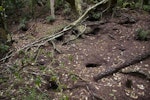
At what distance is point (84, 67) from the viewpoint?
22.0ft

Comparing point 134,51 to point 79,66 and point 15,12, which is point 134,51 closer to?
point 79,66

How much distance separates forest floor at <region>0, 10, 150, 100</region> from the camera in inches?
220

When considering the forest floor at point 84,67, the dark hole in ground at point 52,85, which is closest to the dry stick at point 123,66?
the forest floor at point 84,67

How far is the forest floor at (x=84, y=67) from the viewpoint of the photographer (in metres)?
5.58

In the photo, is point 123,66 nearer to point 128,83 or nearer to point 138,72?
point 138,72

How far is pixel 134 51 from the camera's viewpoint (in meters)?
7.43

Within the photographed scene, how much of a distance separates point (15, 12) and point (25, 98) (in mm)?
7901

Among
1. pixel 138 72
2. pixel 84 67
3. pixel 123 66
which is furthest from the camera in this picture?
pixel 84 67

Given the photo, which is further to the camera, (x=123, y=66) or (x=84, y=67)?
(x=84, y=67)

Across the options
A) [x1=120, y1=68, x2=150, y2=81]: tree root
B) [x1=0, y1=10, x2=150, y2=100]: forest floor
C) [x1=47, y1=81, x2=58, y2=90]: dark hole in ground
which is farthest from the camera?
[x1=120, y1=68, x2=150, y2=81]: tree root

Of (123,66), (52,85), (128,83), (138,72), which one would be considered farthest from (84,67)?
(138,72)

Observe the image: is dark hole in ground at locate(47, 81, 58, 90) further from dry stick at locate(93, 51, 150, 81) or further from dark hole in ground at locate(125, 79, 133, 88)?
dark hole in ground at locate(125, 79, 133, 88)

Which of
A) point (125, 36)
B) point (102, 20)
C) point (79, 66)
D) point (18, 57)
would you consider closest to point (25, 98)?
point (79, 66)

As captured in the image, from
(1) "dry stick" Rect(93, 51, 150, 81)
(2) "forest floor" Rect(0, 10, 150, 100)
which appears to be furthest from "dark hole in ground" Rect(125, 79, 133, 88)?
(1) "dry stick" Rect(93, 51, 150, 81)
